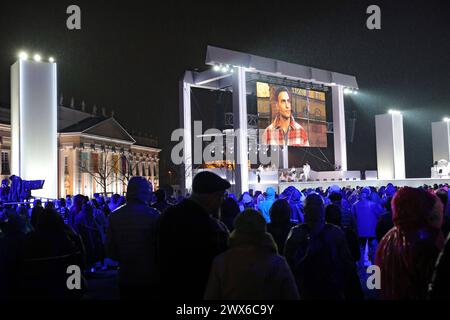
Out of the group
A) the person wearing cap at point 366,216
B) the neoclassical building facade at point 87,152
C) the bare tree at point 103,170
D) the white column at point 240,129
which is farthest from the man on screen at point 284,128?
the bare tree at point 103,170

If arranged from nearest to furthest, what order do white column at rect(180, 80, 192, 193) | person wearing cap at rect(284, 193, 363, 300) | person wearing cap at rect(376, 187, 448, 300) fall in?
person wearing cap at rect(376, 187, 448, 300), person wearing cap at rect(284, 193, 363, 300), white column at rect(180, 80, 192, 193)

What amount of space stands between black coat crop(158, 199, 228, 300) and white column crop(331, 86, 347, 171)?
101 feet

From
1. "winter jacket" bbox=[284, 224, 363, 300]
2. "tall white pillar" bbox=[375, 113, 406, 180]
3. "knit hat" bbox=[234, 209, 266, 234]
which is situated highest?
"tall white pillar" bbox=[375, 113, 406, 180]

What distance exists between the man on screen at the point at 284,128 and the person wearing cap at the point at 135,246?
25.1 meters

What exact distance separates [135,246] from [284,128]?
25871 millimetres

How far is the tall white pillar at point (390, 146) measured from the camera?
3095 cm

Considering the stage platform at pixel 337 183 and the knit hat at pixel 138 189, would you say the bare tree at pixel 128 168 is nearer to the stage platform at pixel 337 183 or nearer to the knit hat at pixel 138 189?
the stage platform at pixel 337 183

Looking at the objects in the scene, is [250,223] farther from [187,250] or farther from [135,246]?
[135,246]

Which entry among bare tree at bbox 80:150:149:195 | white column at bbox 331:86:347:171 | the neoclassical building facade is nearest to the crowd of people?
white column at bbox 331:86:347:171

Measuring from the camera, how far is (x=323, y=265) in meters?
4.06

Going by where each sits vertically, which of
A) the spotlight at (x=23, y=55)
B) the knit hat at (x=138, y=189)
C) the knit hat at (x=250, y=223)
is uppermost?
the spotlight at (x=23, y=55)

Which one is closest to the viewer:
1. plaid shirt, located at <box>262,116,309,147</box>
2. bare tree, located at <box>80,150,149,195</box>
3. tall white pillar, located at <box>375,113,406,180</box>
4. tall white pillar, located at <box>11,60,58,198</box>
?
tall white pillar, located at <box>11,60,58,198</box>

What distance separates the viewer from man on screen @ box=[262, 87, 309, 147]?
2941 cm

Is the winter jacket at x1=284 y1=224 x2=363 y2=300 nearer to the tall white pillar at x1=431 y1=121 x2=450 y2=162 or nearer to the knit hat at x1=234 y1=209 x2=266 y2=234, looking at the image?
the knit hat at x1=234 y1=209 x2=266 y2=234
